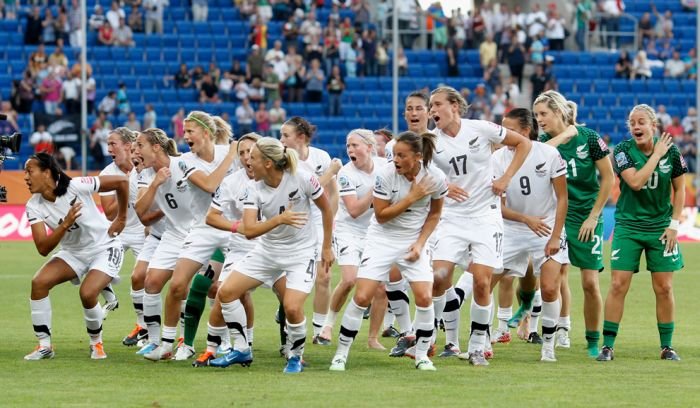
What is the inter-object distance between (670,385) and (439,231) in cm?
249

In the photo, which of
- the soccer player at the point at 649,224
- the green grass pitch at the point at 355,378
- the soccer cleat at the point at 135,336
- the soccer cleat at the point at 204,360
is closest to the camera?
the green grass pitch at the point at 355,378

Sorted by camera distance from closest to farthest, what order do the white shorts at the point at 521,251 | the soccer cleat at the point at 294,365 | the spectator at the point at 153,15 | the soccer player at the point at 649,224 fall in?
the soccer cleat at the point at 294,365, the soccer player at the point at 649,224, the white shorts at the point at 521,251, the spectator at the point at 153,15

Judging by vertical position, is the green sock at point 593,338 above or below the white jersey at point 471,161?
below

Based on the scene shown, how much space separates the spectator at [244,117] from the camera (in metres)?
33.9

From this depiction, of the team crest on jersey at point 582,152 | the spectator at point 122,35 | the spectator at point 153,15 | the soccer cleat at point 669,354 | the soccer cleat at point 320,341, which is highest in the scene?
the spectator at point 153,15

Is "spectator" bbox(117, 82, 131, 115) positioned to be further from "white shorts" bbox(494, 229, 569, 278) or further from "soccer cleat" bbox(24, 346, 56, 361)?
"white shorts" bbox(494, 229, 569, 278)

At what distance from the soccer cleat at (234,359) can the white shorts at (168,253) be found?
3.20 feet

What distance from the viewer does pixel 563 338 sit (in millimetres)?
13281

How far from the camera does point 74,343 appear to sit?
13477mm

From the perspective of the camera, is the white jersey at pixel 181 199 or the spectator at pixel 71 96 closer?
the white jersey at pixel 181 199

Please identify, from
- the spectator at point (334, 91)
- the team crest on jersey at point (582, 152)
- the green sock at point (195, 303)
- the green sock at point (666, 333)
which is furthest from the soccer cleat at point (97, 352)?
the spectator at point (334, 91)

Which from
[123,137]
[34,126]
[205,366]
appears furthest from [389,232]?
[34,126]

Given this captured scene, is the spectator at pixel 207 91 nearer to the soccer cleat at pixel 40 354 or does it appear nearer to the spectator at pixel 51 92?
the spectator at pixel 51 92

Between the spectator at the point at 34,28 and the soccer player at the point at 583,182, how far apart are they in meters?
25.3
